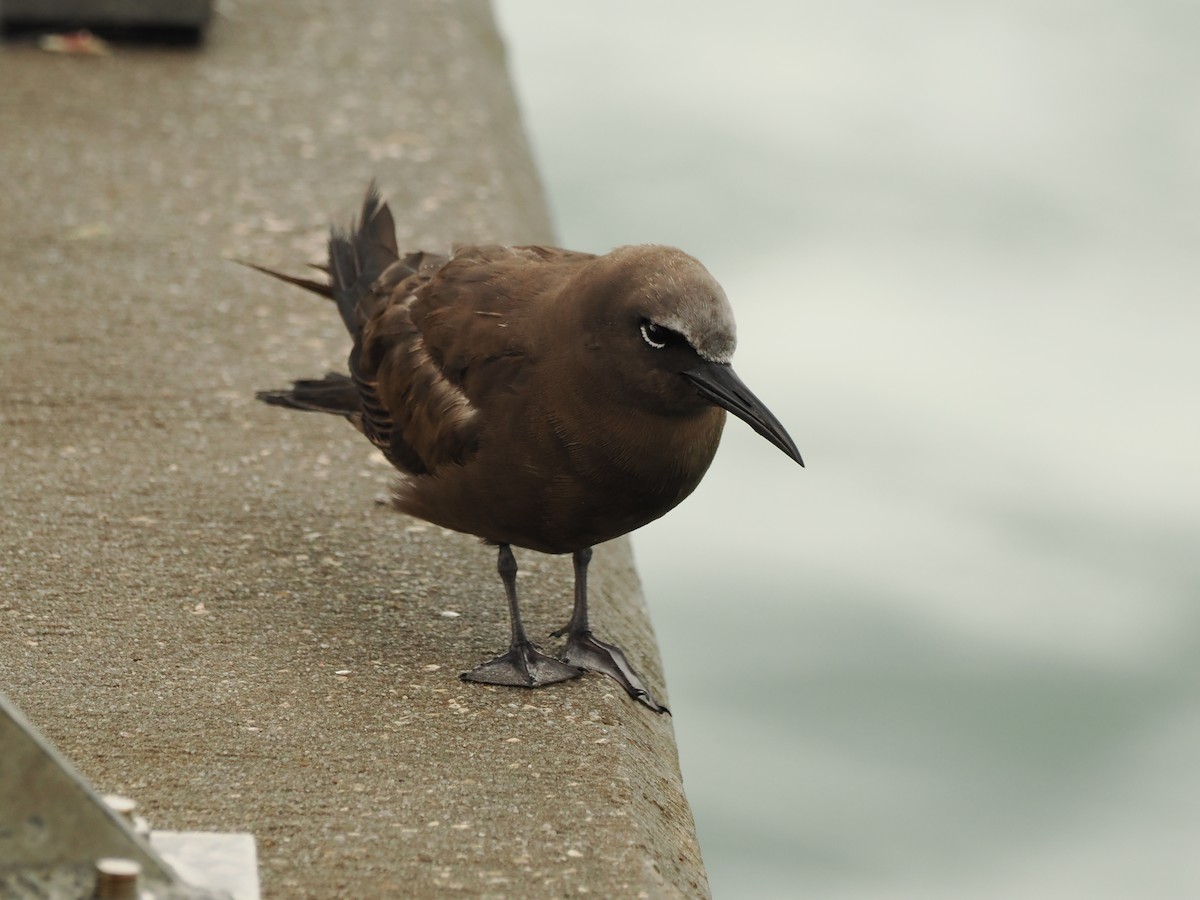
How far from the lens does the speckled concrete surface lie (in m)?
3.34

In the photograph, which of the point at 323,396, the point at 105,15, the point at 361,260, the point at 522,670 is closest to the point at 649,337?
the point at 522,670

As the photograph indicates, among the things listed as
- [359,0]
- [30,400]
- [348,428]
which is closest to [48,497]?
[30,400]

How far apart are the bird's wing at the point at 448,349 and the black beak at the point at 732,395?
0.47 m

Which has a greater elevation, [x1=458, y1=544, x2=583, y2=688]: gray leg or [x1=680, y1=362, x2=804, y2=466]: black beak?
[x1=680, y1=362, x2=804, y2=466]: black beak

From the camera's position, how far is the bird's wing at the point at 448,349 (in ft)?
13.3

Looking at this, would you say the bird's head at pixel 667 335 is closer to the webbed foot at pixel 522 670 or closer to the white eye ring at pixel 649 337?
the white eye ring at pixel 649 337

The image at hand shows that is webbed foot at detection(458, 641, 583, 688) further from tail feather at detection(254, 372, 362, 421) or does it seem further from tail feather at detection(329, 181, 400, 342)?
tail feather at detection(329, 181, 400, 342)

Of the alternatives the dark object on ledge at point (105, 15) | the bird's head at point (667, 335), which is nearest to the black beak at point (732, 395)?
the bird's head at point (667, 335)

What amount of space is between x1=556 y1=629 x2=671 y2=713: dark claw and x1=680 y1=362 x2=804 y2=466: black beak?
2.45 feet

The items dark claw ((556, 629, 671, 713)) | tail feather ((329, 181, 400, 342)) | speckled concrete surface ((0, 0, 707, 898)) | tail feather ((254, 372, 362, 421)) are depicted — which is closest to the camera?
speckled concrete surface ((0, 0, 707, 898))

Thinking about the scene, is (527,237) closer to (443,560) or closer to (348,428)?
(348,428)

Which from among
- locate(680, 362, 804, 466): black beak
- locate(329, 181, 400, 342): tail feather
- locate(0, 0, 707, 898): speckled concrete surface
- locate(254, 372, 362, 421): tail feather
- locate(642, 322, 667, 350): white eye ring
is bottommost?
locate(0, 0, 707, 898): speckled concrete surface

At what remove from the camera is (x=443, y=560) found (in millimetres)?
4730

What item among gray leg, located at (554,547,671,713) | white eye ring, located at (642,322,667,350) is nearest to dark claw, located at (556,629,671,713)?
gray leg, located at (554,547,671,713)
